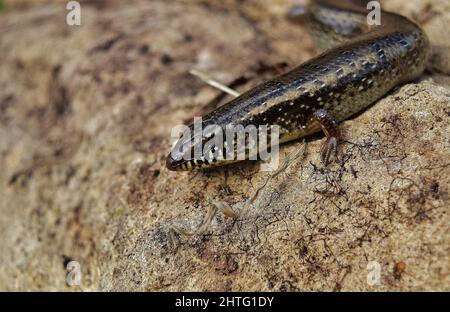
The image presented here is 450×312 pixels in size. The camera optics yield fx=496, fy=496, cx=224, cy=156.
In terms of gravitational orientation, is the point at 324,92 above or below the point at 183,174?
above

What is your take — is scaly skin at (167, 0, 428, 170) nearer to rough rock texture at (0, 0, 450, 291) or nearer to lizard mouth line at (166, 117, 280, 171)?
lizard mouth line at (166, 117, 280, 171)

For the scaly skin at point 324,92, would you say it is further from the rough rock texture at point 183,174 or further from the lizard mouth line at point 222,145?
the rough rock texture at point 183,174

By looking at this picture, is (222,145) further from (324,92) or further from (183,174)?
(324,92)

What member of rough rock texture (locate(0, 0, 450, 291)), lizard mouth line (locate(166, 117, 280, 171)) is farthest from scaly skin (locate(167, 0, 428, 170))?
rough rock texture (locate(0, 0, 450, 291))

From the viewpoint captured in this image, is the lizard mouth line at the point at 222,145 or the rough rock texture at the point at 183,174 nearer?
the rough rock texture at the point at 183,174

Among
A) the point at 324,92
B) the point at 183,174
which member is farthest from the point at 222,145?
the point at 324,92

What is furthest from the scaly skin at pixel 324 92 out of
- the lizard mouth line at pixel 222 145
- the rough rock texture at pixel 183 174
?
the rough rock texture at pixel 183 174
